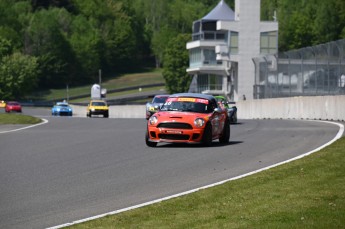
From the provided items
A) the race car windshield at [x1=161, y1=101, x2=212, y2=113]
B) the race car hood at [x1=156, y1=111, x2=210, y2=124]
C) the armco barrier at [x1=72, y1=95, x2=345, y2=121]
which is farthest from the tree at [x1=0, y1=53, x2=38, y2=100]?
the race car hood at [x1=156, y1=111, x2=210, y2=124]

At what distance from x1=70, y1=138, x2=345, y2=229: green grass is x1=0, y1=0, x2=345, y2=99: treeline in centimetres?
12104

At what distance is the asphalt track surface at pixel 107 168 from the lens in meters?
13.5

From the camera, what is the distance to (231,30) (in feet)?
332

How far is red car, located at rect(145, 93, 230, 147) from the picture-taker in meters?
23.5

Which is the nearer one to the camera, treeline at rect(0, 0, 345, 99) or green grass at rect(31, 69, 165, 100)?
green grass at rect(31, 69, 165, 100)

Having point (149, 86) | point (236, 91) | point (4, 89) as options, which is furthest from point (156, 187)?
point (149, 86)

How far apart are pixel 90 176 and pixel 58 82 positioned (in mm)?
134703

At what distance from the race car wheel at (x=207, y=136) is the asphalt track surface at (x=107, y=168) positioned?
234 millimetres

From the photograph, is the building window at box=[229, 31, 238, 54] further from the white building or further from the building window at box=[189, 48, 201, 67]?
the building window at box=[189, 48, 201, 67]

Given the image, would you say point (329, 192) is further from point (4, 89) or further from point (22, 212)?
point (4, 89)

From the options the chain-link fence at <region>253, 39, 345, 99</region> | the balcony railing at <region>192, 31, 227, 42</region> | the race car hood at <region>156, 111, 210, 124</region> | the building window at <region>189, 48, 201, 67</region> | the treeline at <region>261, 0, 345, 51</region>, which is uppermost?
the treeline at <region>261, 0, 345, 51</region>

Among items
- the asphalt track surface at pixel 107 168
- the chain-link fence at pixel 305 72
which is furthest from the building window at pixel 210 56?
the asphalt track surface at pixel 107 168

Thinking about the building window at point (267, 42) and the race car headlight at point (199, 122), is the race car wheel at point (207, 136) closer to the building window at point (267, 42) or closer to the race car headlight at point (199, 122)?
the race car headlight at point (199, 122)

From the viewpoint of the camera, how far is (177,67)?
141 metres
